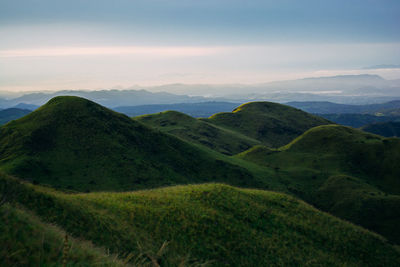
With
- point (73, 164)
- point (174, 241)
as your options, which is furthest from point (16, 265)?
point (73, 164)

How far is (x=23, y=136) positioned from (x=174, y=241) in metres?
76.1

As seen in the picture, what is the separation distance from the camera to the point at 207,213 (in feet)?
113

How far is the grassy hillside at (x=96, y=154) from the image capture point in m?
70.6

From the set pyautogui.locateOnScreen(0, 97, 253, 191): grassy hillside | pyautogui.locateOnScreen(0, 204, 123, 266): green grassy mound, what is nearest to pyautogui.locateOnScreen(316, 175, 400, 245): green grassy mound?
pyautogui.locateOnScreen(0, 97, 253, 191): grassy hillside

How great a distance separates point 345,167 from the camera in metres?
109

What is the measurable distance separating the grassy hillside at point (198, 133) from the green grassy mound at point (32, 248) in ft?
435

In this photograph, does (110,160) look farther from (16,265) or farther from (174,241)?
(16,265)

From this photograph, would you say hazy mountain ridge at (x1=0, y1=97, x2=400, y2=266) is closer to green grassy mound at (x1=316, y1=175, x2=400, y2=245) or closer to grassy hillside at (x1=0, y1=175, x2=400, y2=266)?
grassy hillside at (x1=0, y1=175, x2=400, y2=266)

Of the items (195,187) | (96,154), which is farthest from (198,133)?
(195,187)

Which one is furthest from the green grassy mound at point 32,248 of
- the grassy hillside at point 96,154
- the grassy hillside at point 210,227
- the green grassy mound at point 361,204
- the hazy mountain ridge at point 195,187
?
the green grassy mound at point 361,204

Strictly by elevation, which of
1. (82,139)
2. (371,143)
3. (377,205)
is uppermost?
(82,139)

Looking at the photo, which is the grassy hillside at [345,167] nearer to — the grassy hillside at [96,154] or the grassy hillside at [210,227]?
the grassy hillside at [96,154]

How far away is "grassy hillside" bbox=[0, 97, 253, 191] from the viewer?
70.6 m

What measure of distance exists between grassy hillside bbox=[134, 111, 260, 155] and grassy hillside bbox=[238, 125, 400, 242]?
87.8 feet
